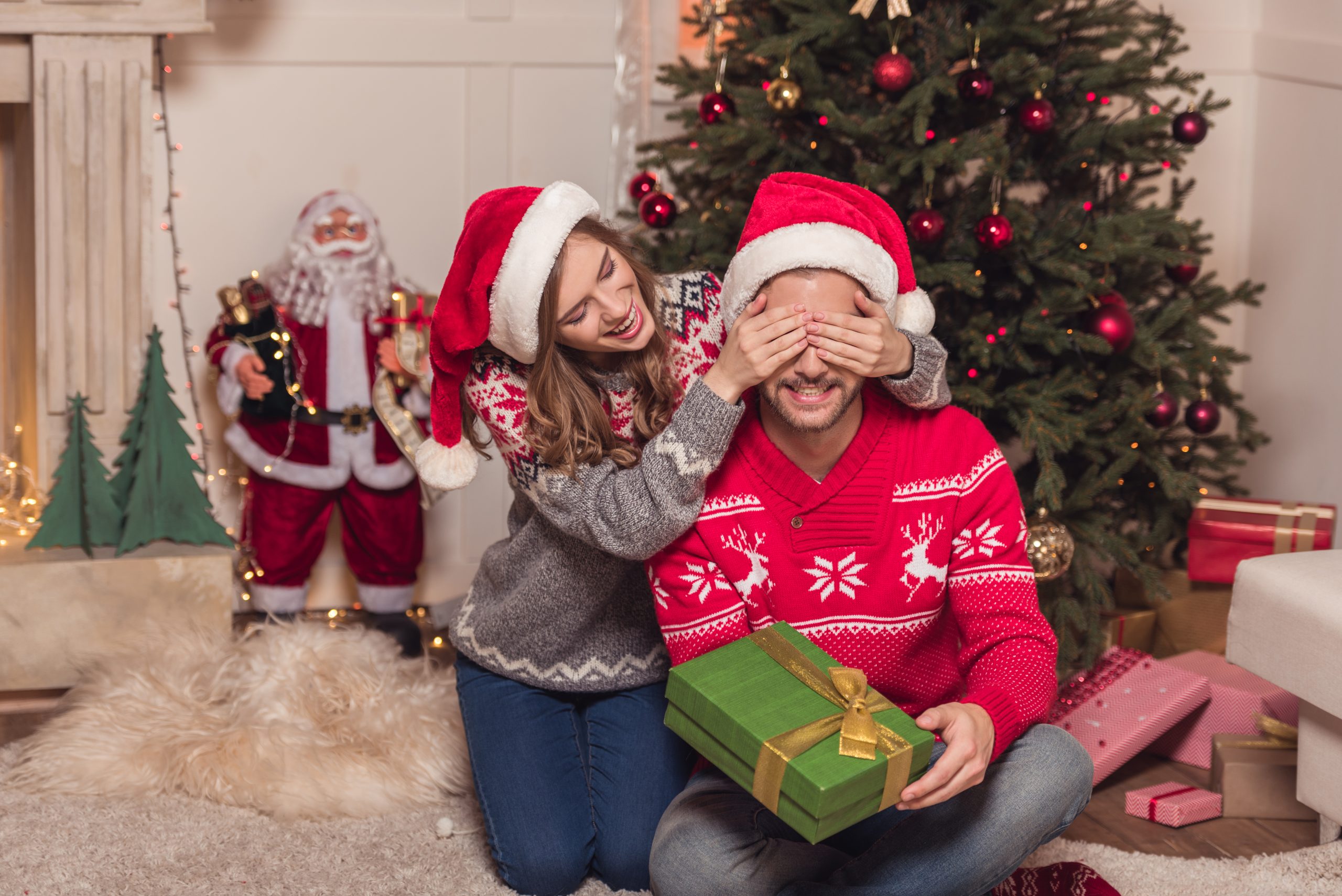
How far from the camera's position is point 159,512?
113 inches

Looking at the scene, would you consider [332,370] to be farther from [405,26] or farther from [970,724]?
[970,724]

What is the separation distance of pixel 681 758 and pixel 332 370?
158 centimetres

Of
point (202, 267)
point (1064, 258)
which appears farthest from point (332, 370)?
point (1064, 258)

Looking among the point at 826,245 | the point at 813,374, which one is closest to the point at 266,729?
the point at 813,374

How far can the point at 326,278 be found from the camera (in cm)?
303

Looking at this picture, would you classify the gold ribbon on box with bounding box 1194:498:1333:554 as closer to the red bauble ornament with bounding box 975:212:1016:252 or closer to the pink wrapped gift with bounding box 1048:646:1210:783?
the pink wrapped gift with bounding box 1048:646:1210:783

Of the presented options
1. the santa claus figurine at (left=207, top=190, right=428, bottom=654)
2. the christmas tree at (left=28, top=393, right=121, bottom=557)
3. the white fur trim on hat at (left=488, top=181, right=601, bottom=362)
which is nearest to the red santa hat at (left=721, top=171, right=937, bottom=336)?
the white fur trim on hat at (left=488, top=181, right=601, bottom=362)

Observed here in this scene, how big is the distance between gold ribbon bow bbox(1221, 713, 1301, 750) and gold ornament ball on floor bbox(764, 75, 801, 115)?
1.53 meters

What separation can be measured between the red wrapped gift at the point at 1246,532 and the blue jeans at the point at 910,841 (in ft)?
3.90

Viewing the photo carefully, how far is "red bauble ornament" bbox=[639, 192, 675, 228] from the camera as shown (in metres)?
2.64

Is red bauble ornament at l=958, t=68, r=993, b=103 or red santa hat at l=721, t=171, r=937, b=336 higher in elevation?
red bauble ornament at l=958, t=68, r=993, b=103

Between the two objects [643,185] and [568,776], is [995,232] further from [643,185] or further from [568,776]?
[568,776]

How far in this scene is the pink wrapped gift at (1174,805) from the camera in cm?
213

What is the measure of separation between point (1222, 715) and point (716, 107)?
1.67 metres
